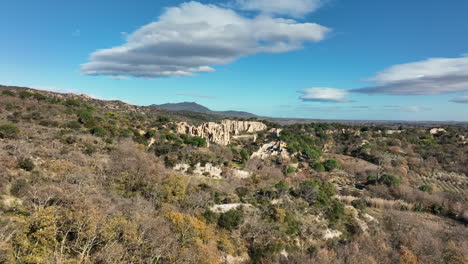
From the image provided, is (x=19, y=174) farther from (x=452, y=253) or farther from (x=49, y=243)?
(x=452, y=253)

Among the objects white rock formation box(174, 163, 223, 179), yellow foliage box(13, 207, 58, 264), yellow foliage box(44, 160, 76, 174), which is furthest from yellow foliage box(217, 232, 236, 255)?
white rock formation box(174, 163, 223, 179)

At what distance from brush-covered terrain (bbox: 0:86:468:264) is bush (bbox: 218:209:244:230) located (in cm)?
9

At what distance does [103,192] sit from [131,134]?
2010 centimetres

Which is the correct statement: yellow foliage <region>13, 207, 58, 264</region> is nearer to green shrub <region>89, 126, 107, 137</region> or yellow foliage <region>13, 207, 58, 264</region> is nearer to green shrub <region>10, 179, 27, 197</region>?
green shrub <region>10, 179, 27, 197</region>

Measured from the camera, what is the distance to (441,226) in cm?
2655

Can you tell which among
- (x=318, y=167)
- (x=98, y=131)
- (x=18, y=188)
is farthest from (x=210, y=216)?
(x=318, y=167)

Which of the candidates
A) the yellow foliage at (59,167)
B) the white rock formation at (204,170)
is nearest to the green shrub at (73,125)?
the white rock formation at (204,170)

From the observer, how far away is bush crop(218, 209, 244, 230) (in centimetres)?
2005

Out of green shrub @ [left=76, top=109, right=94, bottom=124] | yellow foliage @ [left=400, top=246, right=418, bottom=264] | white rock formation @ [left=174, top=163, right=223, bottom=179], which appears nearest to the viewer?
yellow foliage @ [left=400, top=246, right=418, bottom=264]

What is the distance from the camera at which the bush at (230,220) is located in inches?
789

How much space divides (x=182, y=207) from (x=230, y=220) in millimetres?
4104

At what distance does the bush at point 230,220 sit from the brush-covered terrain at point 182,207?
9 cm

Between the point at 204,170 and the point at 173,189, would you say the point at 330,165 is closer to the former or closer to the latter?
the point at 204,170

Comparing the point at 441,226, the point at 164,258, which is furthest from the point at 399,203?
the point at 164,258
